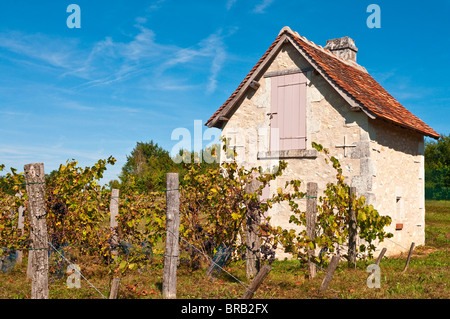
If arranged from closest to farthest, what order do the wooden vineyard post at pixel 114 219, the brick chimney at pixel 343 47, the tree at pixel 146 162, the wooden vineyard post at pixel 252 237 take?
1. the wooden vineyard post at pixel 252 237
2. the wooden vineyard post at pixel 114 219
3. the brick chimney at pixel 343 47
4. the tree at pixel 146 162

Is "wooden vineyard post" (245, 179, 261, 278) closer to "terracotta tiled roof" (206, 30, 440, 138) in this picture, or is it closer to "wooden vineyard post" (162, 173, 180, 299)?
"wooden vineyard post" (162, 173, 180, 299)

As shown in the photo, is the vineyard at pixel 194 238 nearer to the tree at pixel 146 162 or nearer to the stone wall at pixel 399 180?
the stone wall at pixel 399 180

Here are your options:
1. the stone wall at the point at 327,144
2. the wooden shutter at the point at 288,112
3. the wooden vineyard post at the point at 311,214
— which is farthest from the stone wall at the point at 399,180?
the wooden vineyard post at the point at 311,214

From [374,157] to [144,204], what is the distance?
620 centimetres

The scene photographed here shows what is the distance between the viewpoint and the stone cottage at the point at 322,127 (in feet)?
37.7

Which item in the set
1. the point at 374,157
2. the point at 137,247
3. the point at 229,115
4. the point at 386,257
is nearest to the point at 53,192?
the point at 137,247

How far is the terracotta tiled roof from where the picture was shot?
11.5m

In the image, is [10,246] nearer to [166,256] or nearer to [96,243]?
[96,243]

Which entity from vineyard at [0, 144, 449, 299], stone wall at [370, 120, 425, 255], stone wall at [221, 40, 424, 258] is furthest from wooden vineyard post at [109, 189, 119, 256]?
stone wall at [370, 120, 425, 255]

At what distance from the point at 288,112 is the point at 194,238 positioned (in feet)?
16.9

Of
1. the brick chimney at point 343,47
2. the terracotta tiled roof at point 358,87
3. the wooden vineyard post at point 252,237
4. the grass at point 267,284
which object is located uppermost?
the brick chimney at point 343,47

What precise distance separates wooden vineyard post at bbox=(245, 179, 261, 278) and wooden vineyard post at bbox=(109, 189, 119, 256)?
114 inches

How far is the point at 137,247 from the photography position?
9.42 meters

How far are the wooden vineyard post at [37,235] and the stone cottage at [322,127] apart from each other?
7.62 meters
